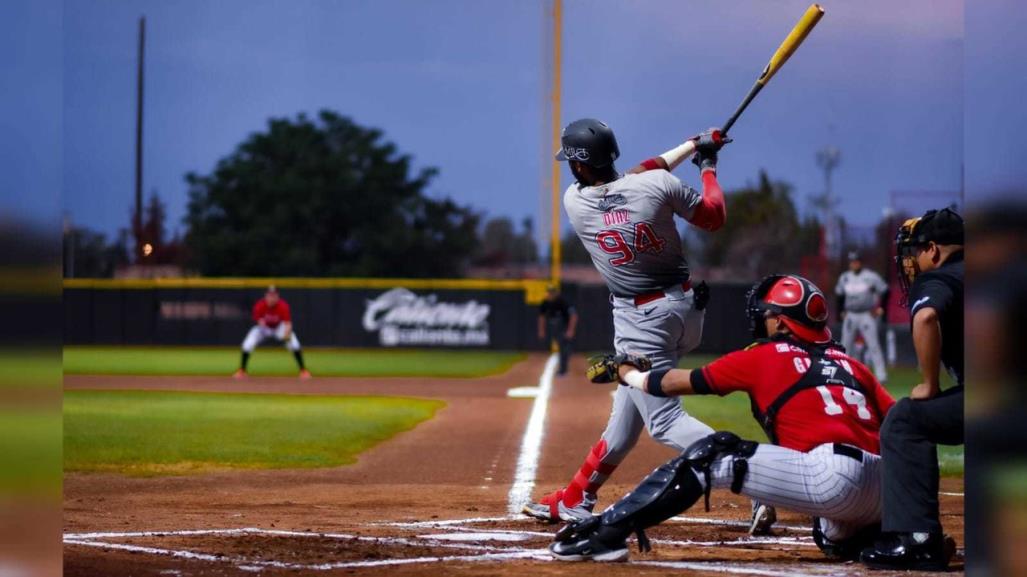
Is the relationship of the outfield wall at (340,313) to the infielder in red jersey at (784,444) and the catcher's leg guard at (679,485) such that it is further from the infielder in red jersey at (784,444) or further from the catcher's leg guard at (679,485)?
the catcher's leg guard at (679,485)

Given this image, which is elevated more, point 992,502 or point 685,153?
point 685,153

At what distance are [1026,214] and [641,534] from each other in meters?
2.98

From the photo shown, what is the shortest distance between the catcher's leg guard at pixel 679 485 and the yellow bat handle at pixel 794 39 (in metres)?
2.52

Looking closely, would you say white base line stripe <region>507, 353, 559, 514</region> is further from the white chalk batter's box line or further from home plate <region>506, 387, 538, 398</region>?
the white chalk batter's box line

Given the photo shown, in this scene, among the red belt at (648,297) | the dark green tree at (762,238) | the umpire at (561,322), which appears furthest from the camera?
the dark green tree at (762,238)

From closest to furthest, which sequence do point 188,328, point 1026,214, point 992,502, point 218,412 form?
point 1026,214
point 992,502
point 218,412
point 188,328

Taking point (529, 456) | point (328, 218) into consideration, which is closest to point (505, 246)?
point (328, 218)

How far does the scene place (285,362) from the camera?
90.5ft

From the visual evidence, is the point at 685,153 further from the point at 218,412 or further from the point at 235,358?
the point at 235,358

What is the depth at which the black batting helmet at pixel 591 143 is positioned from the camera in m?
5.84

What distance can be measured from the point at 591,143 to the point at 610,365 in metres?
1.22

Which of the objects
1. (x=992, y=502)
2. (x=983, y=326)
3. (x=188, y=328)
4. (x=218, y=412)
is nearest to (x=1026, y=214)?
(x=983, y=326)

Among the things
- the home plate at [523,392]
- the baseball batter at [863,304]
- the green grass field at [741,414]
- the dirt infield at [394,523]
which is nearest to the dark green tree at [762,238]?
the green grass field at [741,414]

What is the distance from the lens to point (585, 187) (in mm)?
6000
